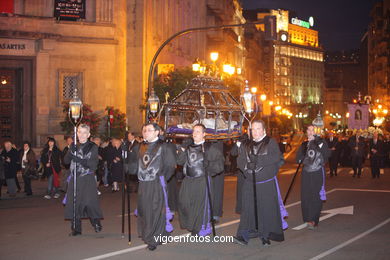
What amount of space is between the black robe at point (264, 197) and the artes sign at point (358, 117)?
1034 inches

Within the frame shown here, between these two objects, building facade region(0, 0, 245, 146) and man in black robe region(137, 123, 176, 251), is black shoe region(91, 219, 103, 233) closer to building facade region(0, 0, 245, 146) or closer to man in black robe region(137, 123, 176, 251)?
man in black robe region(137, 123, 176, 251)

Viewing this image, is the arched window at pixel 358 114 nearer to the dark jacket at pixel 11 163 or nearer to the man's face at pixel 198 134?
the dark jacket at pixel 11 163

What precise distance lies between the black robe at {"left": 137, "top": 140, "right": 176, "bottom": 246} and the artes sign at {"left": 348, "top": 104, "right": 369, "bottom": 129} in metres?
27.0

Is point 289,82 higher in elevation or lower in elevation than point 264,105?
higher

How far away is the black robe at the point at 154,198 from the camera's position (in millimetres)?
9703

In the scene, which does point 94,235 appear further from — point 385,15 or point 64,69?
point 385,15

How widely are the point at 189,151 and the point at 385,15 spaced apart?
111 m

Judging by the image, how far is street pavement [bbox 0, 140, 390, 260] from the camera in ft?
30.6

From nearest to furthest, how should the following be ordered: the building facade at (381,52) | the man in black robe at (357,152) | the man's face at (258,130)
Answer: the man's face at (258,130), the man in black robe at (357,152), the building facade at (381,52)

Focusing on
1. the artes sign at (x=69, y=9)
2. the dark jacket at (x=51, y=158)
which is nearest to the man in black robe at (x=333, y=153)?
the dark jacket at (x=51, y=158)

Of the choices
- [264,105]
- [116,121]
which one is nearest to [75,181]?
[116,121]

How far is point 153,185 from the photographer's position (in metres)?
9.83

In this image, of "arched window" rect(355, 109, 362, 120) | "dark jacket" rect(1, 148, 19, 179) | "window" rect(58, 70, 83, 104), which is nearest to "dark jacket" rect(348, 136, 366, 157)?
"arched window" rect(355, 109, 362, 120)

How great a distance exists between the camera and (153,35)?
34.9 m
